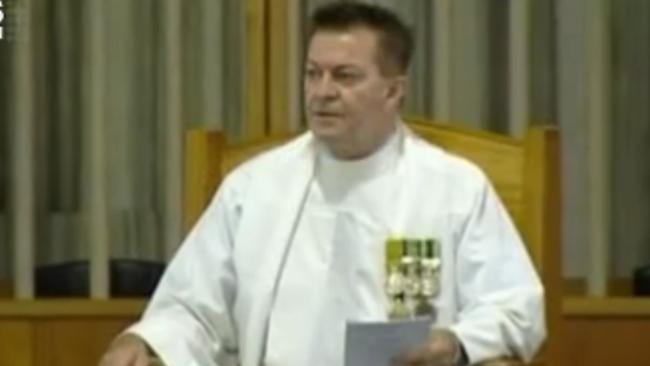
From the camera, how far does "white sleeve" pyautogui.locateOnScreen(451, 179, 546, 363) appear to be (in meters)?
2.30

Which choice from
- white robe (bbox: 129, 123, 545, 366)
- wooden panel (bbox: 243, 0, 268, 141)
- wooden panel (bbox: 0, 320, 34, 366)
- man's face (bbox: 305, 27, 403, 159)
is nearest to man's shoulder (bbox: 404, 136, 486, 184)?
white robe (bbox: 129, 123, 545, 366)

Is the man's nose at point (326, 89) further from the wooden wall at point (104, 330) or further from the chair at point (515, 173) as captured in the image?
the wooden wall at point (104, 330)

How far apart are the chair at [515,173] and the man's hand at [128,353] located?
1.23 feet

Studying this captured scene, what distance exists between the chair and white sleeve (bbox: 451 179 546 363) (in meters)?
0.08

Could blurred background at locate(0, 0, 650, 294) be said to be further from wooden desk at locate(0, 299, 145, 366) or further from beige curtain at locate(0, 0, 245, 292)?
wooden desk at locate(0, 299, 145, 366)

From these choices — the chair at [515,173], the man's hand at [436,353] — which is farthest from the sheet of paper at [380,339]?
the chair at [515,173]

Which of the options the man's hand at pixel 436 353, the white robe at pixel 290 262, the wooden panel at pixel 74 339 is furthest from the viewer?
the wooden panel at pixel 74 339

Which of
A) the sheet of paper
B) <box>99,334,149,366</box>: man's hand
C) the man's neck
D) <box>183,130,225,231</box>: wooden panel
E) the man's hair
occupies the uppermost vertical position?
the man's hair

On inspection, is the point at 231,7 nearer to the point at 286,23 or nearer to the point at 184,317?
the point at 286,23

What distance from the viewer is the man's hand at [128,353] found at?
7.36 feet

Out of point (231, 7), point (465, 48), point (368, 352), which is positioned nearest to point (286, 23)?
point (231, 7)

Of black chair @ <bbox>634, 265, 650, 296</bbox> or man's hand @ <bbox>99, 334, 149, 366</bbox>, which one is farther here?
black chair @ <bbox>634, 265, 650, 296</bbox>

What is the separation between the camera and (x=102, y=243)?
3.16 metres

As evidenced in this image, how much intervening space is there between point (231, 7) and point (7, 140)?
527 millimetres
